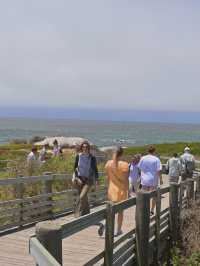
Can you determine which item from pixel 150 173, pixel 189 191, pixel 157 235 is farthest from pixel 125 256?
pixel 189 191

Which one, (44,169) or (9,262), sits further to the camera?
(44,169)

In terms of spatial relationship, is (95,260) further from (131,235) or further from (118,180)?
(118,180)

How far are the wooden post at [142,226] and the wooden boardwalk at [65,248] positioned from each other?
0.63m

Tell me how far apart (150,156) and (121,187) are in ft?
9.01

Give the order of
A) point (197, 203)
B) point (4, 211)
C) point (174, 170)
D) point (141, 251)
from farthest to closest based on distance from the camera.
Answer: point (174, 170) < point (197, 203) < point (4, 211) < point (141, 251)

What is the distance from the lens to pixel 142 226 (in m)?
9.49

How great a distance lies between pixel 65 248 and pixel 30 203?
3453 mm

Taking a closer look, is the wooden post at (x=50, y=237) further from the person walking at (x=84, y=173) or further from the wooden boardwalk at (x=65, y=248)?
the person walking at (x=84, y=173)

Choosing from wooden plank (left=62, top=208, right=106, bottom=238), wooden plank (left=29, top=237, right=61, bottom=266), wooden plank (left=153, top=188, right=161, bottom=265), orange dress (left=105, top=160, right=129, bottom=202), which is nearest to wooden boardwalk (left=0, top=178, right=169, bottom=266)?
orange dress (left=105, top=160, right=129, bottom=202)

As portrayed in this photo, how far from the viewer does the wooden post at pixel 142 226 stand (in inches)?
367

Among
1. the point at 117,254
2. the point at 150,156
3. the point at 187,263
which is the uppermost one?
the point at 150,156

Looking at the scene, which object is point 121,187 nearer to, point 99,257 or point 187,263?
point 187,263

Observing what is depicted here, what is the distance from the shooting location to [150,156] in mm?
13742

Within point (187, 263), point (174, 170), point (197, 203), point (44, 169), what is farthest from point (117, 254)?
point (174, 170)
